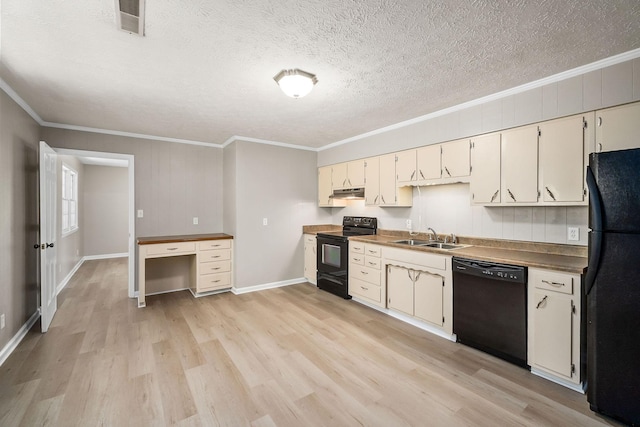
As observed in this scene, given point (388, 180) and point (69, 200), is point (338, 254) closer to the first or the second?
point (388, 180)

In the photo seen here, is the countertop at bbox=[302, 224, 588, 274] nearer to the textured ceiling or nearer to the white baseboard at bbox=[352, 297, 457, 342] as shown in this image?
the white baseboard at bbox=[352, 297, 457, 342]

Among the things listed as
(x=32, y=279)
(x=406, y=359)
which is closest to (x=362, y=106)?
(x=406, y=359)

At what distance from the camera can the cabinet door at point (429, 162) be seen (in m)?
3.24

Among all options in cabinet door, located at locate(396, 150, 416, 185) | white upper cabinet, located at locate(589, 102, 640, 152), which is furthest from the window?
white upper cabinet, located at locate(589, 102, 640, 152)

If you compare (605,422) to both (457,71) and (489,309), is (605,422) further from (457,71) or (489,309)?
(457,71)

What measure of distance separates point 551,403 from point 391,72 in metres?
2.72

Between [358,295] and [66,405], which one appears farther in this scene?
[358,295]

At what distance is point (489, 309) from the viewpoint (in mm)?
2494

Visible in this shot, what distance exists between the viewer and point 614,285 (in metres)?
1.76

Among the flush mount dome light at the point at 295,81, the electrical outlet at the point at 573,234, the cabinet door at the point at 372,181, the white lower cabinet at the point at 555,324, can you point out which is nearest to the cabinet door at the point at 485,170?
the electrical outlet at the point at 573,234

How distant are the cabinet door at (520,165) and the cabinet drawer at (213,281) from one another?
3.84 metres

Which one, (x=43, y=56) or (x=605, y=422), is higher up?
(x=43, y=56)

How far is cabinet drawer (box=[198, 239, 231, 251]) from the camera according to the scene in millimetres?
4195

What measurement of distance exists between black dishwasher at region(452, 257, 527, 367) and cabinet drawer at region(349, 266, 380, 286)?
41.3 inches
